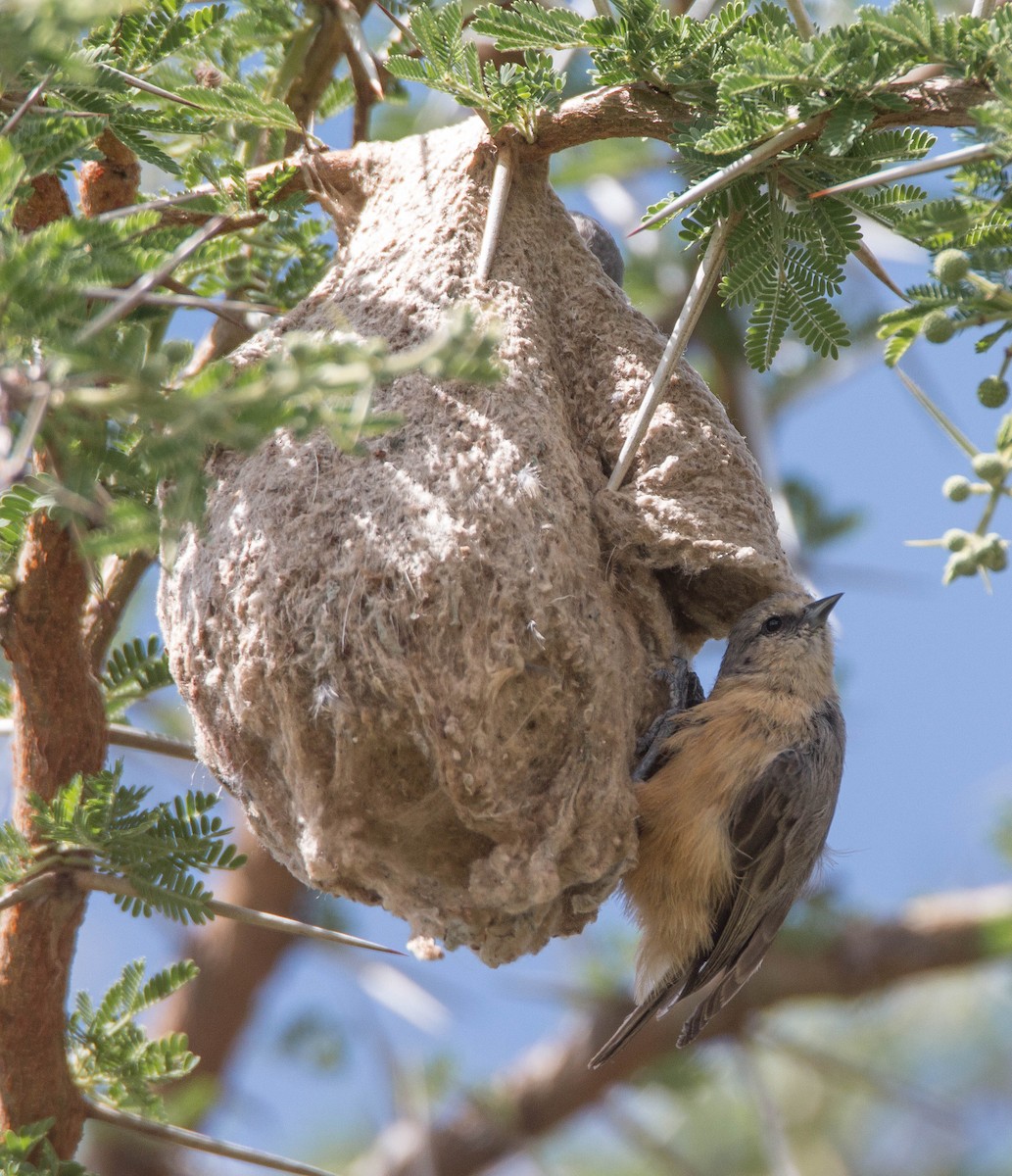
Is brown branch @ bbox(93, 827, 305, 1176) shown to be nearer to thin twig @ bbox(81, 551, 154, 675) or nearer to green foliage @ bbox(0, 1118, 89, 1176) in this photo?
thin twig @ bbox(81, 551, 154, 675)

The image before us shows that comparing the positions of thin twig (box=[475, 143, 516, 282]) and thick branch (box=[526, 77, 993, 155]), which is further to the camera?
thin twig (box=[475, 143, 516, 282])

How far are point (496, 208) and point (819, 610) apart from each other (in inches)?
68.0

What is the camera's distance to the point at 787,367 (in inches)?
274

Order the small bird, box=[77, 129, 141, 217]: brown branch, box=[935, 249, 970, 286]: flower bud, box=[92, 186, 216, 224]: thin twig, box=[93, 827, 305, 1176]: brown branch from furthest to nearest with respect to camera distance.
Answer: box=[93, 827, 305, 1176]: brown branch
box=[77, 129, 141, 217]: brown branch
the small bird
box=[92, 186, 216, 224]: thin twig
box=[935, 249, 970, 286]: flower bud

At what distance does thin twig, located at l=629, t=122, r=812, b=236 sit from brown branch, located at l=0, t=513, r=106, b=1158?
191 centimetres

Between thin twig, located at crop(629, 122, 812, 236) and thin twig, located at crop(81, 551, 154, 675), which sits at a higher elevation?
thin twig, located at crop(629, 122, 812, 236)

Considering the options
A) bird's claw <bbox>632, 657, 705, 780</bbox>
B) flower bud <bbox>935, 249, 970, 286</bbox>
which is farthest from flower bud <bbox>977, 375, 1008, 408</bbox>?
bird's claw <bbox>632, 657, 705, 780</bbox>

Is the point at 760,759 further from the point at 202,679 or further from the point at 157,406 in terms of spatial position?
the point at 157,406

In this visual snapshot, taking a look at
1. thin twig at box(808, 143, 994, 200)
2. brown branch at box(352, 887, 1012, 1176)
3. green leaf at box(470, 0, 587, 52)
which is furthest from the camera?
brown branch at box(352, 887, 1012, 1176)

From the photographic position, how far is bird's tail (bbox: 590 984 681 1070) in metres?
3.96

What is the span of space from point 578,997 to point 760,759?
2.98m

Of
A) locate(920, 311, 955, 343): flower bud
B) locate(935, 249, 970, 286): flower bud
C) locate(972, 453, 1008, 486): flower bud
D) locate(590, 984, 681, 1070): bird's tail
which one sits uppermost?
locate(935, 249, 970, 286): flower bud

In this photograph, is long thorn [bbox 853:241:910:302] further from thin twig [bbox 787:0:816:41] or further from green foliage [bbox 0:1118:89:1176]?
green foliage [bbox 0:1118:89:1176]

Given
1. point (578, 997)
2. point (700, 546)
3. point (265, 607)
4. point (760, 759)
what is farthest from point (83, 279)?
point (578, 997)
